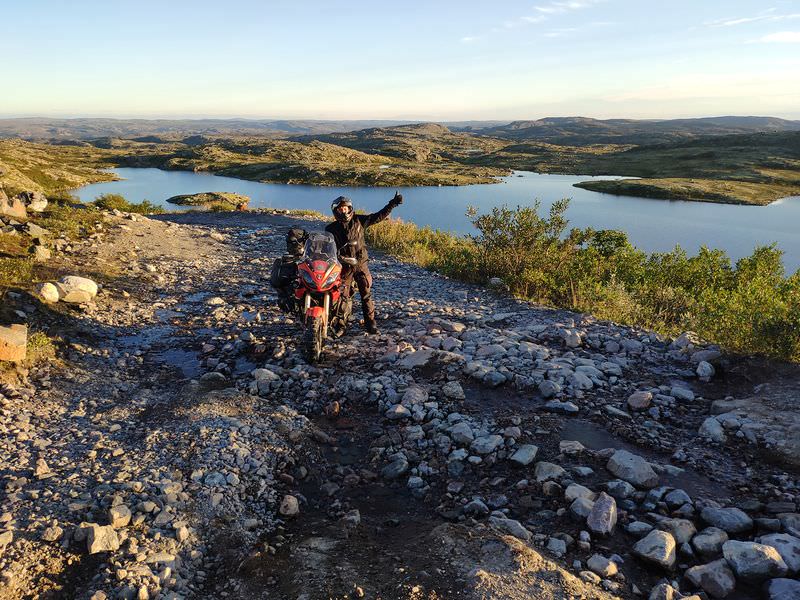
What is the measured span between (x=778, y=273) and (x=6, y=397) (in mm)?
20783

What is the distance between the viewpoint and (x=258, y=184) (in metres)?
73.4

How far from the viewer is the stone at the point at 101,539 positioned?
371 centimetres

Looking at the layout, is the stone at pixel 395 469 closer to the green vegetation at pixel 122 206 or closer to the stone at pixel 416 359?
the stone at pixel 416 359

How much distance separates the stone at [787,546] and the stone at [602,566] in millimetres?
1273

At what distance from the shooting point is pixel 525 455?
205 inches

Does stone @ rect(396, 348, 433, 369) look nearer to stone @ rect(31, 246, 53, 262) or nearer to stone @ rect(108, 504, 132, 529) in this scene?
stone @ rect(108, 504, 132, 529)

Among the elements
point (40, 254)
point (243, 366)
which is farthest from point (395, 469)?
point (40, 254)

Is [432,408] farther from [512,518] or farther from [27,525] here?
[27,525]

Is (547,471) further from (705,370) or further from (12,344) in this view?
(12,344)

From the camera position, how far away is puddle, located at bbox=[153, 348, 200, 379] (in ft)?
26.2

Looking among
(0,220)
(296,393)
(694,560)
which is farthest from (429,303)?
(0,220)

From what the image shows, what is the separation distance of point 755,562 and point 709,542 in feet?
1.09

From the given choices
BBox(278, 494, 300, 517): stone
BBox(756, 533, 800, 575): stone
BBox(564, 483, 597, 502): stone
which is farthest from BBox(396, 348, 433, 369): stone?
BBox(756, 533, 800, 575): stone

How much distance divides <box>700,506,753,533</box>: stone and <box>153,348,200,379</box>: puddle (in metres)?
7.24
